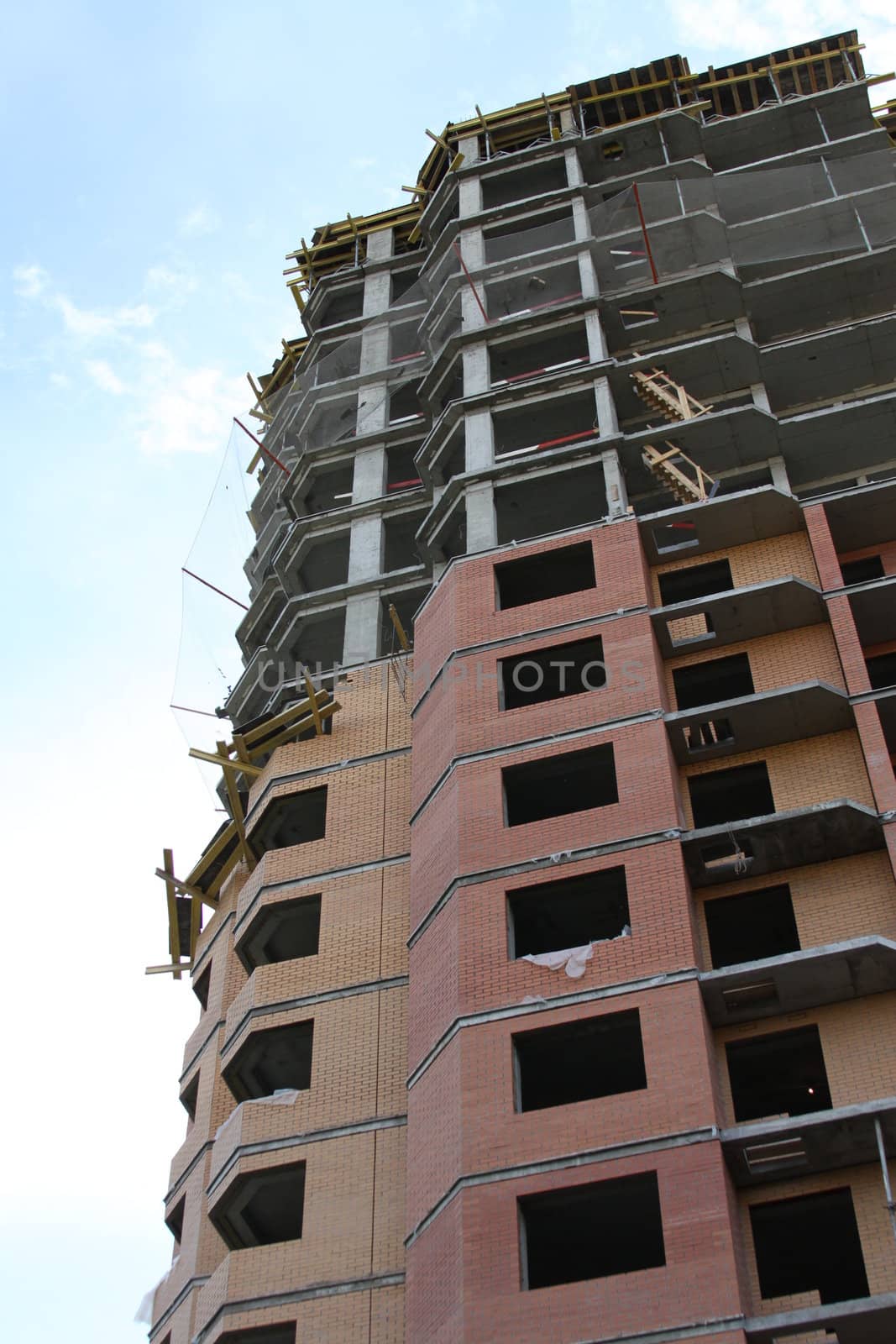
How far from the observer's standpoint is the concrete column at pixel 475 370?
42000 mm

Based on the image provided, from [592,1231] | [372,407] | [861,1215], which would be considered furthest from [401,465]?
[861,1215]

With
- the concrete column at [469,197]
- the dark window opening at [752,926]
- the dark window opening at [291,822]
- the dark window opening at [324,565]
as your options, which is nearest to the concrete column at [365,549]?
the dark window opening at [324,565]

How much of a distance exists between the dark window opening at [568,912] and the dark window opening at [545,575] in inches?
302

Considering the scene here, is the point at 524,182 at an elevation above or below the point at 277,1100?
above

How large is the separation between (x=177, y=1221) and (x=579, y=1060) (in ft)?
34.6

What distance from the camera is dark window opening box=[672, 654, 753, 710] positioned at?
1265 inches

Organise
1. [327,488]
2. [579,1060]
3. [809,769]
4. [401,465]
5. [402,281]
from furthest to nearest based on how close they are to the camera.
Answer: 1. [402,281]
2. [327,488]
3. [401,465]
4. [809,769]
5. [579,1060]

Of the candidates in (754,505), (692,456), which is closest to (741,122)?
(692,456)

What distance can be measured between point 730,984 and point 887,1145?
129 inches

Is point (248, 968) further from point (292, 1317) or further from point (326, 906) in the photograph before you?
point (292, 1317)

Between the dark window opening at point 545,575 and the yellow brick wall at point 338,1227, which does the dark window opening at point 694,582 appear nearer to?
the dark window opening at point 545,575

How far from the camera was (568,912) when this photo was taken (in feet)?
94.6

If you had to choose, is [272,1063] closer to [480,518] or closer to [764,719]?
[764,719]

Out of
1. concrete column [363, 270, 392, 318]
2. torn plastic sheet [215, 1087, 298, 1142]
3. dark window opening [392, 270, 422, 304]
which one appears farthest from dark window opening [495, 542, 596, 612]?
dark window opening [392, 270, 422, 304]
